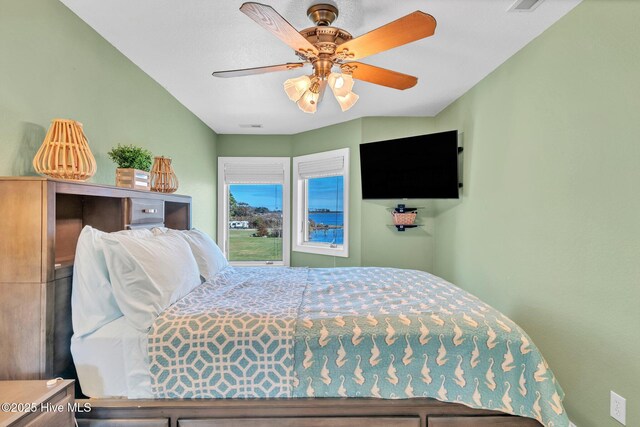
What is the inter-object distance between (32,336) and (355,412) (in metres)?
1.43

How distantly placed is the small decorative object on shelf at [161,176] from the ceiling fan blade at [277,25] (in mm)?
1513

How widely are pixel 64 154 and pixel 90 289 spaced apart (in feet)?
2.13

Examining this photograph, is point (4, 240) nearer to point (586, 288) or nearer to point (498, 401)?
point (498, 401)

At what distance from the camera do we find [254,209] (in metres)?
4.64

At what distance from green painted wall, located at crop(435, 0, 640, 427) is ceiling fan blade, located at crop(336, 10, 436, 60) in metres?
0.98

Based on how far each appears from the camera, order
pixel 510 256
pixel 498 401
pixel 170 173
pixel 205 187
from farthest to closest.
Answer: pixel 205 187 → pixel 170 173 → pixel 510 256 → pixel 498 401

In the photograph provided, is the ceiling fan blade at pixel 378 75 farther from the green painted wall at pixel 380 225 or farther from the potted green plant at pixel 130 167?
the green painted wall at pixel 380 225

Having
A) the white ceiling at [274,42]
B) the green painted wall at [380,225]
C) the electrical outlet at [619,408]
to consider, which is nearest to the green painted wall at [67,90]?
the white ceiling at [274,42]

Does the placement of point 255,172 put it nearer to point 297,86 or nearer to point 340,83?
point 297,86

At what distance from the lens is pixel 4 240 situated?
4.34 feet


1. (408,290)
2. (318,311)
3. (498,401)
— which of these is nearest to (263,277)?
(318,311)

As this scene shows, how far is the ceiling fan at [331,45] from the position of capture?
1389mm

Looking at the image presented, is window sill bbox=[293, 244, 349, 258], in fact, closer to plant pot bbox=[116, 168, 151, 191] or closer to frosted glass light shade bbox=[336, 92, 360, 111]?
frosted glass light shade bbox=[336, 92, 360, 111]

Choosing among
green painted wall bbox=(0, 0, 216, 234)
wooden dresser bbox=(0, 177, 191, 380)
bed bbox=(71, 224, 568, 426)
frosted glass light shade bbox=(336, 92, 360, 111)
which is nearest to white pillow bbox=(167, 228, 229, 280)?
green painted wall bbox=(0, 0, 216, 234)
